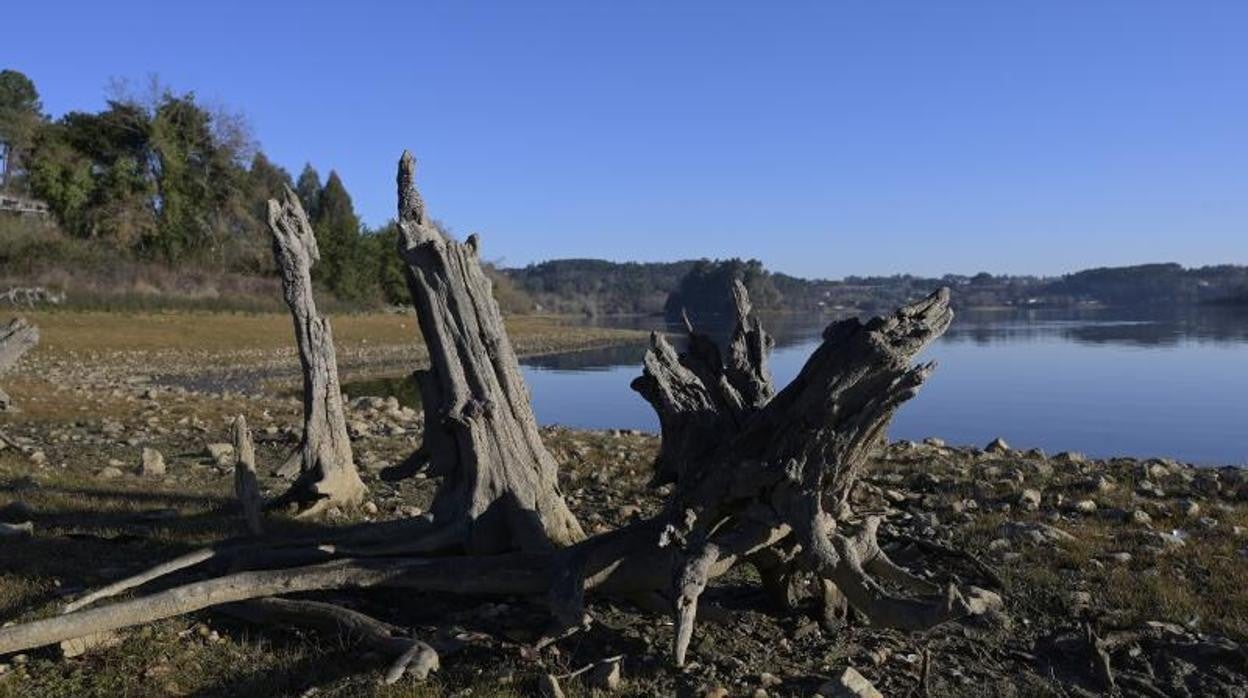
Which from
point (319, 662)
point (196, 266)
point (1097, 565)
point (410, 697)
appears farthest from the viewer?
point (196, 266)

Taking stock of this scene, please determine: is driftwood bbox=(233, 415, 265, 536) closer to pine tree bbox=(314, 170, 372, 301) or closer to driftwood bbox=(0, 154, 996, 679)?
driftwood bbox=(0, 154, 996, 679)

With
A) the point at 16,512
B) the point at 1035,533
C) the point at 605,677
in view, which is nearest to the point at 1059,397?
the point at 1035,533

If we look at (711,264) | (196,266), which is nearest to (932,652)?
(196,266)

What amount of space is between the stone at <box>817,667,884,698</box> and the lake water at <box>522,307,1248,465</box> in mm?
Answer: 16571

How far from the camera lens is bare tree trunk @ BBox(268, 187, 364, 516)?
9.70m

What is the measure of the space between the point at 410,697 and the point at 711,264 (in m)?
114

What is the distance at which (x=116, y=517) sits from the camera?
29.6 feet

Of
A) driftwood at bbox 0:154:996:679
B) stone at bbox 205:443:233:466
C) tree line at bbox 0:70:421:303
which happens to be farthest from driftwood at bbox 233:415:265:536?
tree line at bbox 0:70:421:303

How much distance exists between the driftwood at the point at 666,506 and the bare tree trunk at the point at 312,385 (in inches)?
94.6

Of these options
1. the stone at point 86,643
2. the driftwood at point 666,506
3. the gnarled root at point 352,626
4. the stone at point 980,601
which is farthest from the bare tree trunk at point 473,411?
the stone at point 980,601

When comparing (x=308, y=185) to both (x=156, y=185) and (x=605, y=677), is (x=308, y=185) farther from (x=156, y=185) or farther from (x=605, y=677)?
(x=605, y=677)

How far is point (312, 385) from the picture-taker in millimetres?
10141

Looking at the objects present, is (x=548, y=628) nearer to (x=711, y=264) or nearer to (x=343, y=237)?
(x=343, y=237)

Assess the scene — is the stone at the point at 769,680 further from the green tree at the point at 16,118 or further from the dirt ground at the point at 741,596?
the green tree at the point at 16,118
